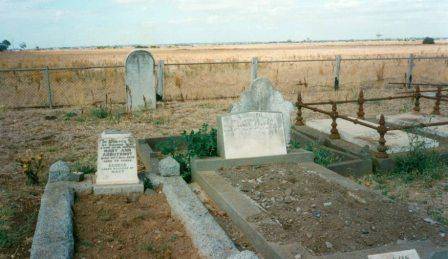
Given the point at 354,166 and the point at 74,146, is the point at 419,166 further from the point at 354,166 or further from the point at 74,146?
the point at 74,146

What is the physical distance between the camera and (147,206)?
18.8 feet

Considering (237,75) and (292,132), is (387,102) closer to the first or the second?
(292,132)

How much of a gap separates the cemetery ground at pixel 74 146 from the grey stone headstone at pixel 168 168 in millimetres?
1175

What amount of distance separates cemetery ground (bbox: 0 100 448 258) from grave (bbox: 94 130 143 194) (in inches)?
16.2

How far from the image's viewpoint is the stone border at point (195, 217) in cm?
411

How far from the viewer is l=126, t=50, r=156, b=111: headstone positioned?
13.5 meters

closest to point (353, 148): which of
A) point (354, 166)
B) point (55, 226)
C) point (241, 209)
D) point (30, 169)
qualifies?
point (354, 166)

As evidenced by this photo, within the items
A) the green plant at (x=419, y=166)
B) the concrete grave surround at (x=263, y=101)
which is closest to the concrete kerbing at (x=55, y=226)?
the concrete grave surround at (x=263, y=101)

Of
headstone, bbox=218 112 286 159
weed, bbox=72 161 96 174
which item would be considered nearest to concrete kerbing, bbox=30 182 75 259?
weed, bbox=72 161 96 174

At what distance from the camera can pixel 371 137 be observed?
8.63 meters

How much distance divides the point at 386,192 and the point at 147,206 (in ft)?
10.6

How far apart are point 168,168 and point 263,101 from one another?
7.24 feet

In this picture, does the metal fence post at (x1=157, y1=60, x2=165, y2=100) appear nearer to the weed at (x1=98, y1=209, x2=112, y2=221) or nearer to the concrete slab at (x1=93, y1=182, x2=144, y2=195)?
the concrete slab at (x1=93, y1=182, x2=144, y2=195)

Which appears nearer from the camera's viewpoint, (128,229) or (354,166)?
(128,229)
